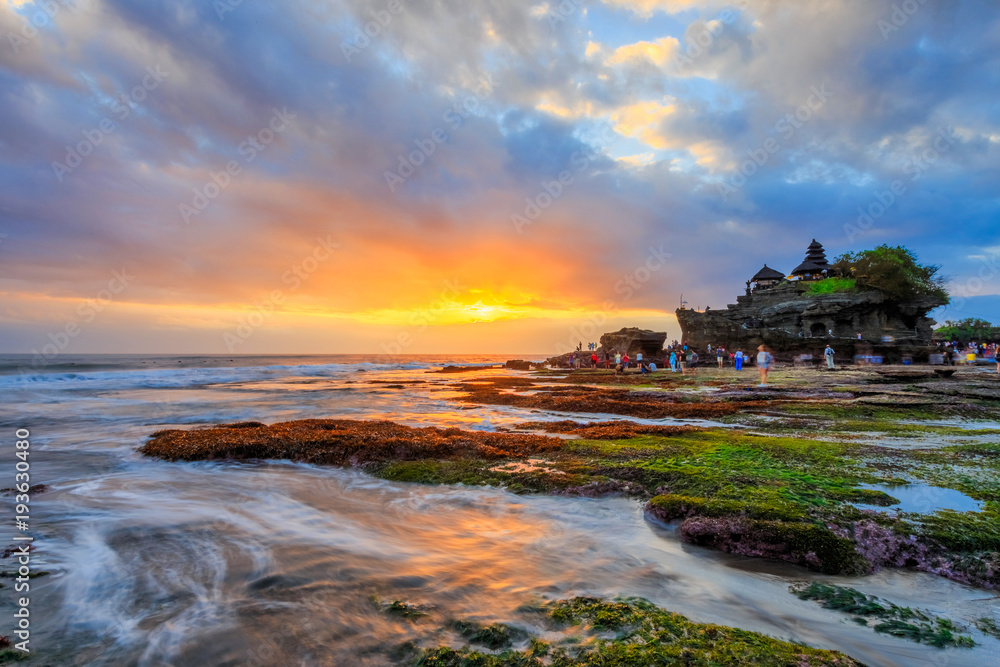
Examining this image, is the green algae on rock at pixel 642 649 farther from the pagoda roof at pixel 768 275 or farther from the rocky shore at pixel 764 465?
the pagoda roof at pixel 768 275

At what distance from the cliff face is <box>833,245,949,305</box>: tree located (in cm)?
122

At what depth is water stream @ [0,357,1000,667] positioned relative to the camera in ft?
9.70

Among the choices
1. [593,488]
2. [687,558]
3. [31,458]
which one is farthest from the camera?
[31,458]

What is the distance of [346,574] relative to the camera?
4.04 metres

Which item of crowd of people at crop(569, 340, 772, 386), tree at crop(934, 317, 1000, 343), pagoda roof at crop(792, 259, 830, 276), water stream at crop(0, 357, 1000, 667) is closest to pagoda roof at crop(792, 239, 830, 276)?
pagoda roof at crop(792, 259, 830, 276)

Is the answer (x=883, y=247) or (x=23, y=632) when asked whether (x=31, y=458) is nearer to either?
(x=23, y=632)

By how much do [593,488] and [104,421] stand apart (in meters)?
18.8

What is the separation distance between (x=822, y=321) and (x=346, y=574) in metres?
68.4

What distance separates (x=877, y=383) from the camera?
2073 centimetres

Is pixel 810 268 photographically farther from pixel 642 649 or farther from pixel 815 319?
pixel 642 649

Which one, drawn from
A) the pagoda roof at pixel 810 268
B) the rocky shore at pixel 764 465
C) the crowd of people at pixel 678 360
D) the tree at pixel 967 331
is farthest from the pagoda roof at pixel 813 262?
the rocky shore at pixel 764 465

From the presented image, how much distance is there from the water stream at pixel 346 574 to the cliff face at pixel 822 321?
56.1 m

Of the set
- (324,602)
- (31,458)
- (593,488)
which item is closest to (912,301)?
(593,488)

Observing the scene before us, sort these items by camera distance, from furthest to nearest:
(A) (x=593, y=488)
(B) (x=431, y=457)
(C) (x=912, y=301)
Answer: (C) (x=912, y=301)
(B) (x=431, y=457)
(A) (x=593, y=488)
